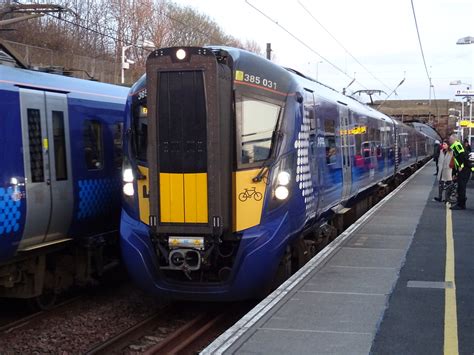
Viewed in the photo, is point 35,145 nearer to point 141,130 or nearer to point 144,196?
point 141,130

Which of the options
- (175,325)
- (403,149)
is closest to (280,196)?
(175,325)

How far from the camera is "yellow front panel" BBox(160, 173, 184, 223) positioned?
21.1 ft

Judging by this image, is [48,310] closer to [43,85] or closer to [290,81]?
[43,85]

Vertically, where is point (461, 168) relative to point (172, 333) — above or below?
above

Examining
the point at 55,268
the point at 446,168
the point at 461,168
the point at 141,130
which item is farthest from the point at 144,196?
the point at 446,168

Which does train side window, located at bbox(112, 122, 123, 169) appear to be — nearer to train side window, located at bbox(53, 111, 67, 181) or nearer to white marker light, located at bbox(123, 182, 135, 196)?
train side window, located at bbox(53, 111, 67, 181)

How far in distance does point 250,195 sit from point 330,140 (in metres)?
3.69

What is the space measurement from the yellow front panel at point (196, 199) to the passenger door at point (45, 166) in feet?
6.45

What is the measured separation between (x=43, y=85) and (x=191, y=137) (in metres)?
2.26

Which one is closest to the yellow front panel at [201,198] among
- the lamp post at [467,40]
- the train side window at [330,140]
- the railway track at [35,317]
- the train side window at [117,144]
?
the railway track at [35,317]

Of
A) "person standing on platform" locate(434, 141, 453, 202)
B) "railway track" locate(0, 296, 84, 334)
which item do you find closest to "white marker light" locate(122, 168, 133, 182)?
"railway track" locate(0, 296, 84, 334)

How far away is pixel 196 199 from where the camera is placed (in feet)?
21.0

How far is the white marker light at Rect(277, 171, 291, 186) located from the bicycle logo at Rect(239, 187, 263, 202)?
1.10ft

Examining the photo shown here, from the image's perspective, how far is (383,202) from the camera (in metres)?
16.5
